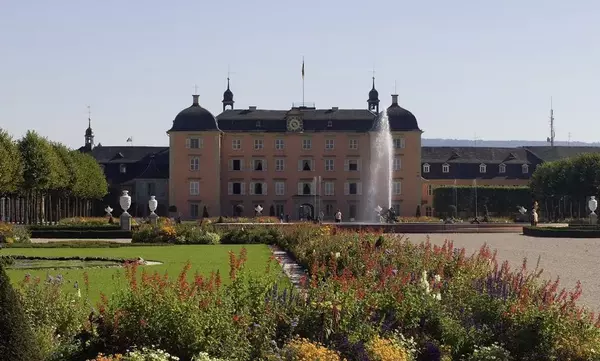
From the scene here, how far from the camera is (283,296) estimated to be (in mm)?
10789

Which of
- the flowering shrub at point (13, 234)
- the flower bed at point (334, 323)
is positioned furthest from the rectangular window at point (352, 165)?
the flower bed at point (334, 323)

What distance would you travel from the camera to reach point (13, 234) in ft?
120

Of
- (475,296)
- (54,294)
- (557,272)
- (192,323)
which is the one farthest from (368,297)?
(557,272)

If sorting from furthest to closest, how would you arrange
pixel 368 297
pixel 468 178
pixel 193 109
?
pixel 468 178 < pixel 193 109 < pixel 368 297

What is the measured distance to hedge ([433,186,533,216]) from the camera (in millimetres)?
80500

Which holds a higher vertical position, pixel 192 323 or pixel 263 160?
pixel 263 160

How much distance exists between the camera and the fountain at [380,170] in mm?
78125

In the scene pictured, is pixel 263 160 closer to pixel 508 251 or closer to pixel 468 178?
pixel 468 178

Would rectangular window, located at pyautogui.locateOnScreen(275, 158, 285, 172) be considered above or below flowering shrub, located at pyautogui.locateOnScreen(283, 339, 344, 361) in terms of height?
above

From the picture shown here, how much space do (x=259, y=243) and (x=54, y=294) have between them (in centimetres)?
2600

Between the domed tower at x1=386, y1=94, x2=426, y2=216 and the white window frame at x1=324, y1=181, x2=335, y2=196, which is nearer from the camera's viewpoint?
the domed tower at x1=386, y1=94, x2=426, y2=216

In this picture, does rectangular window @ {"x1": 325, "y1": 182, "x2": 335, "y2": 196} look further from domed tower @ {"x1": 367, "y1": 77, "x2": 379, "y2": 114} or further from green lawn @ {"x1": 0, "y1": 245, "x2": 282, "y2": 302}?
green lawn @ {"x1": 0, "y1": 245, "x2": 282, "y2": 302}

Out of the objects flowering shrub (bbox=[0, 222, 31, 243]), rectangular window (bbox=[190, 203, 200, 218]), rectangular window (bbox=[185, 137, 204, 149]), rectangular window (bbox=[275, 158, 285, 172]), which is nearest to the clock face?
rectangular window (bbox=[275, 158, 285, 172])

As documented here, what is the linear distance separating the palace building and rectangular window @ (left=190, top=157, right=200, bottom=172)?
0.26ft
